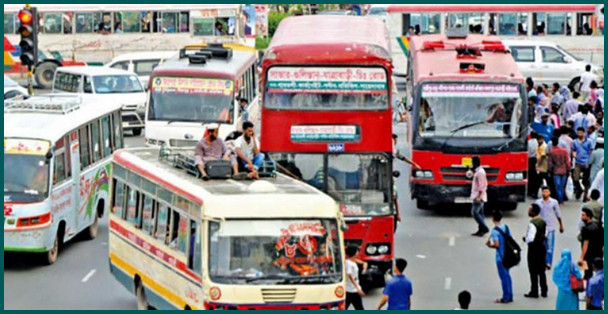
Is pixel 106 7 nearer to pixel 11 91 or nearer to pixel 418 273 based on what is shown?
pixel 11 91

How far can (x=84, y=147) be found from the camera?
86.6ft

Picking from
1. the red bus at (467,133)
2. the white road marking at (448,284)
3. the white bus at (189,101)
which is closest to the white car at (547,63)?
the white bus at (189,101)

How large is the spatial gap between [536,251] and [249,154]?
4.18m

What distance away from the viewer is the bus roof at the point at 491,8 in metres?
49.5

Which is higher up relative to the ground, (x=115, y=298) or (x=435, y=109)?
(x=435, y=109)

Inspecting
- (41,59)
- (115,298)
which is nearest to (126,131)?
(41,59)

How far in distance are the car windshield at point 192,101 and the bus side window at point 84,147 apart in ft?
21.3

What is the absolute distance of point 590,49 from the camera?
50.7 metres

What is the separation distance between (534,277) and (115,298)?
18.8 ft

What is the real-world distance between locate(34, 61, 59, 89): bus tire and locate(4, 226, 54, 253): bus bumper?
26812 millimetres

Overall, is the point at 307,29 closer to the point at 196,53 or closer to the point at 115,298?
the point at 115,298

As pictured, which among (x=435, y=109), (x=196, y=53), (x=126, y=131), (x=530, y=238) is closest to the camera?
(x=530, y=238)

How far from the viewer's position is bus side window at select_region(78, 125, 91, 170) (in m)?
26.2

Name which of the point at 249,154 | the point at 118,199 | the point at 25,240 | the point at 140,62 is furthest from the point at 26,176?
the point at 140,62
